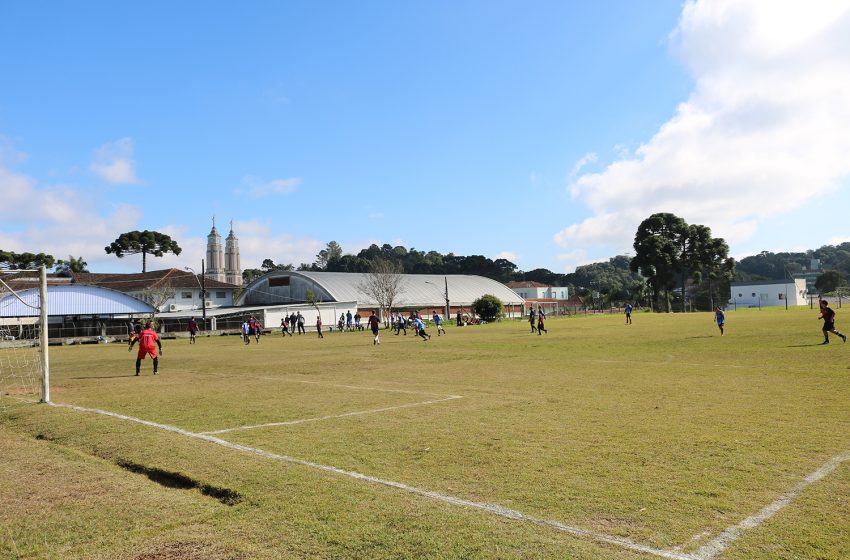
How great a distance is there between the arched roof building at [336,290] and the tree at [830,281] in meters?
80.2

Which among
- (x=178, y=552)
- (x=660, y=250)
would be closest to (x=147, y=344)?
(x=178, y=552)

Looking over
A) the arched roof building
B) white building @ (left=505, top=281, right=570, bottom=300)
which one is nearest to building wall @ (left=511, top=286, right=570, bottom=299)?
white building @ (left=505, top=281, right=570, bottom=300)

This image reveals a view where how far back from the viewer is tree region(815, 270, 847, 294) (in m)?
129

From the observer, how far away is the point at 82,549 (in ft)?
16.0

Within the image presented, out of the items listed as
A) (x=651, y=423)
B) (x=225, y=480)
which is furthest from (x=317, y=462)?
(x=651, y=423)

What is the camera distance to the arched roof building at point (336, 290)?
83.3m

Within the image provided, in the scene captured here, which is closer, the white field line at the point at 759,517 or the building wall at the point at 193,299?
the white field line at the point at 759,517

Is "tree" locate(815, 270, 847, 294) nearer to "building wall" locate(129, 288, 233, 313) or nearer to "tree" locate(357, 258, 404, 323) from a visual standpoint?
"tree" locate(357, 258, 404, 323)

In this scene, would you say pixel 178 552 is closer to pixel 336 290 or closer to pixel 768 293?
pixel 336 290

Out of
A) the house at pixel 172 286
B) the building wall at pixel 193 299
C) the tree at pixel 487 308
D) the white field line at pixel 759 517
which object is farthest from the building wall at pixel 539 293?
the white field line at pixel 759 517

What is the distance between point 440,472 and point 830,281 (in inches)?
Answer: 6037

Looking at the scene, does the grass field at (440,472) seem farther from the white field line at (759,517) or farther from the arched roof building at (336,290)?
the arched roof building at (336,290)

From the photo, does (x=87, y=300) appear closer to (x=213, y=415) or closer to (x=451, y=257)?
(x=213, y=415)

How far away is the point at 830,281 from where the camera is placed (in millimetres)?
131000
